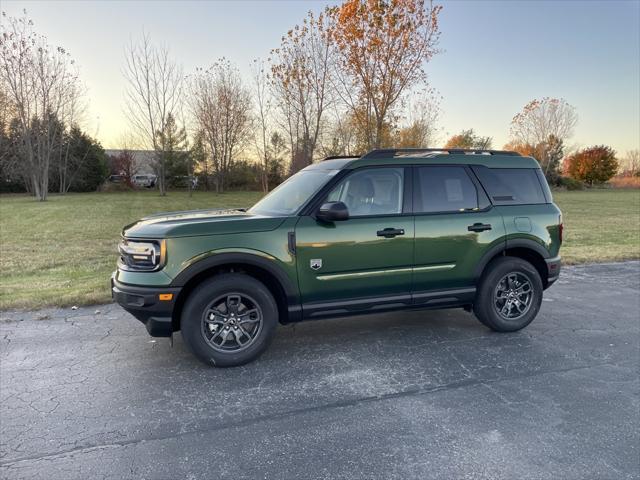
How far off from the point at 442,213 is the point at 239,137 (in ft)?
109

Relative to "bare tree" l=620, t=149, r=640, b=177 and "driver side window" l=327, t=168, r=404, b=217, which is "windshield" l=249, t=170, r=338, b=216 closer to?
"driver side window" l=327, t=168, r=404, b=217

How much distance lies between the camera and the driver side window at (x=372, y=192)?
4.04 m

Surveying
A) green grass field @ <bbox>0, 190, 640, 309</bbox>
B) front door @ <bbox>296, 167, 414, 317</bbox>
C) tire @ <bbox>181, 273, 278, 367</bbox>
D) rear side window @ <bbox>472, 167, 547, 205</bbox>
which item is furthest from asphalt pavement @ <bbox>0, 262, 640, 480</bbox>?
rear side window @ <bbox>472, 167, 547, 205</bbox>

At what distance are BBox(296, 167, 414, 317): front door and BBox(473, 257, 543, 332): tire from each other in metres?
0.99

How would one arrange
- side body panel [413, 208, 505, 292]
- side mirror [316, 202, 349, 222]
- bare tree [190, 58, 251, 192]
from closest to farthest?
side mirror [316, 202, 349, 222], side body panel [413, 208, 505, 292], bare tree [190, 58, 251, 192]

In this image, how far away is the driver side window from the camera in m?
4.04

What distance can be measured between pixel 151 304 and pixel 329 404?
67.2 inches

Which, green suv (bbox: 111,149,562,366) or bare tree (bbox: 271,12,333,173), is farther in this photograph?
bare tree (bbox: 271,12,333,173)

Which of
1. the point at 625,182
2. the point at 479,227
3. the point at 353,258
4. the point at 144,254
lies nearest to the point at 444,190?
the point at 479,227

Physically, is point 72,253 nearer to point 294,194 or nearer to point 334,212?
point 294,194

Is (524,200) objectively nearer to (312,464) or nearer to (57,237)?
(312,464)

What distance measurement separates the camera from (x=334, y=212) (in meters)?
3.70

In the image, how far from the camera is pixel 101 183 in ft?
147

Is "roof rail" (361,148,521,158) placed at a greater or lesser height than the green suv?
greater
